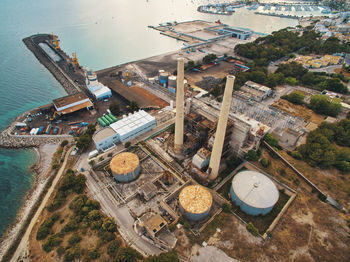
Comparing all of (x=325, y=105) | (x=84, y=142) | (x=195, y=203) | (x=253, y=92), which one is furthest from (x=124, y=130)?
(x=325, y=105)

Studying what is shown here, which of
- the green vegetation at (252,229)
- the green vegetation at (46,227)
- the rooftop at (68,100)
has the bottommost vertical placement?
the green vegetation at (46,227)

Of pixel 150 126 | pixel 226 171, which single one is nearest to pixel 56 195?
pixel 150 126

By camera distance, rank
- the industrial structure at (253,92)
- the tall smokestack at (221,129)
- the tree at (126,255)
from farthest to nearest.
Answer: the industrial structure at (253,92)
the tall smokestack at (221,129)
the tree at (126,255)

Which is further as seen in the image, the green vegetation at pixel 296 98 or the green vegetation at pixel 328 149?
the green vegetation at pixel 296 98

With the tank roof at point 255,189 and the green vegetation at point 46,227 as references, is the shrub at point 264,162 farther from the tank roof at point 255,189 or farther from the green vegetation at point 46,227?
the green vegetation at point 46,227

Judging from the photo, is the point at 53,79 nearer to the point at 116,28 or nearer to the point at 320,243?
the point at 116,28

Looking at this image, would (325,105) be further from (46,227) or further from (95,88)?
(46,227)

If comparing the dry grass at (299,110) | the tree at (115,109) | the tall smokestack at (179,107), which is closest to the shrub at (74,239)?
the tall smokestack at (179,107)
